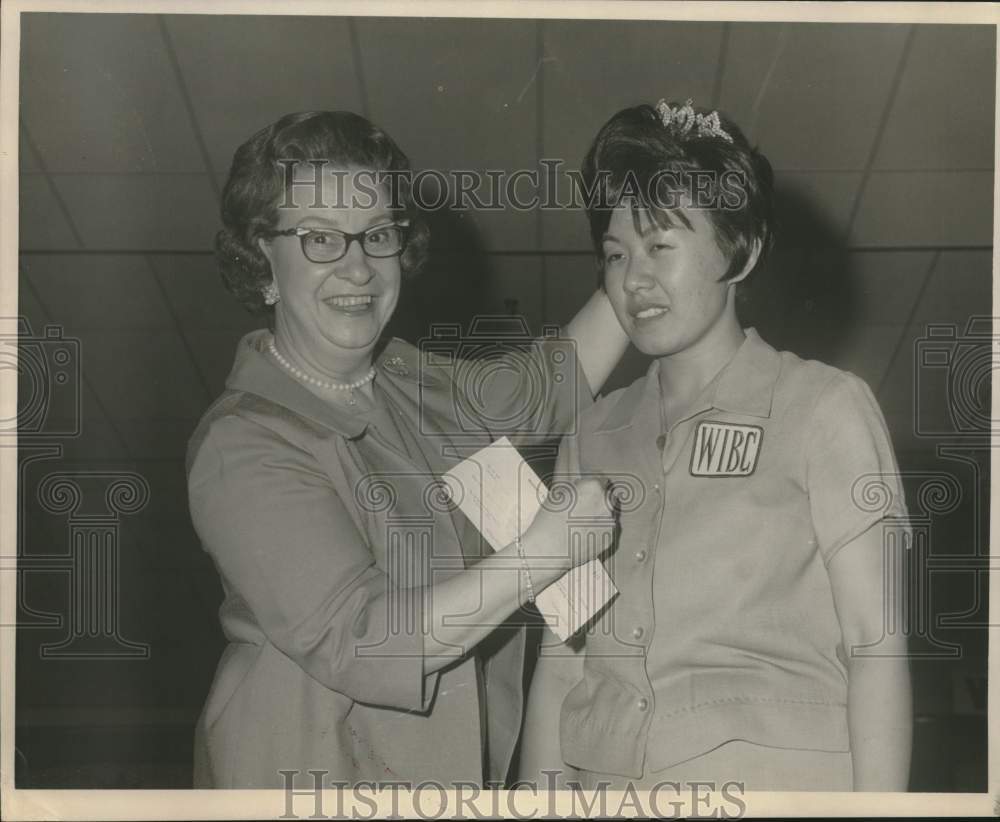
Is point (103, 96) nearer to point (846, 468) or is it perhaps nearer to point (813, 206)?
point (813, 206)

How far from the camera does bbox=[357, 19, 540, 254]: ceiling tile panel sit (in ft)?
6.84

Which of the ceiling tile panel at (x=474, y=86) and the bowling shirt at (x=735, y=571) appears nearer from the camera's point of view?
the bowling shirt at (x=735, y=571)

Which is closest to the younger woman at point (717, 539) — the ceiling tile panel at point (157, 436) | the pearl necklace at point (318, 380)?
the pearl necklace at point (318, 380)

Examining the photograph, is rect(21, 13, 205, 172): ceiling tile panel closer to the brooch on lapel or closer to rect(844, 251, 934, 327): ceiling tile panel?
the brooch on lapel

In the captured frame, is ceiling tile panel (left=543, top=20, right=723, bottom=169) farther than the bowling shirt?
Yes

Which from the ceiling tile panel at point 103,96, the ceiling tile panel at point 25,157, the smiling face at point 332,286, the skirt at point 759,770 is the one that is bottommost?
the skirt at point 759,770

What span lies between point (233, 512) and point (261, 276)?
1.29ft

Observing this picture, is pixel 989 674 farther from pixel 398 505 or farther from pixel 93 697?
pixel 93 697

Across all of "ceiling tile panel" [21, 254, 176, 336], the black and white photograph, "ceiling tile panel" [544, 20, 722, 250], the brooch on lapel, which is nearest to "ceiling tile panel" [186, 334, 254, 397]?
the black and white photograph

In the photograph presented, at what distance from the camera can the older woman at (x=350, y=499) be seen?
186 cm

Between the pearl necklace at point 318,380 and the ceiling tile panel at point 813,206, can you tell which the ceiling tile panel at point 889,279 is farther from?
the pearl necklace at point 318,380

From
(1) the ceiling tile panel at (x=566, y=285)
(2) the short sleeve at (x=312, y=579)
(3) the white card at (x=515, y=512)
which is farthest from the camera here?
(1) the ceiling tile panel at (x=566, y=285)

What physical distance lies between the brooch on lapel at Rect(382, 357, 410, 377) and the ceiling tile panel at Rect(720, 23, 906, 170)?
27.7 inches

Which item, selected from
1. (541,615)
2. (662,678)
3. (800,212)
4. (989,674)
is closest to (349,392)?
(541,615)
